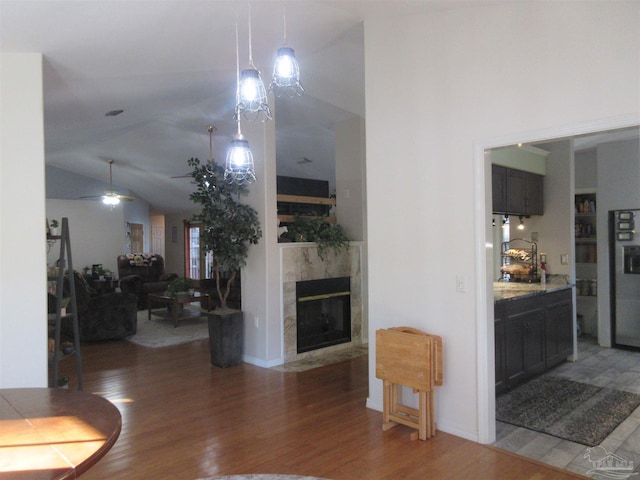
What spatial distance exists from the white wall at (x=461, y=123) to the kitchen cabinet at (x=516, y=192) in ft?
5.31

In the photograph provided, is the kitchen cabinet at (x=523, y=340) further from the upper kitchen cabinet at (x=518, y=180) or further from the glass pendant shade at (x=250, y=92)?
the glass pendant shade at (x=250, y=92)

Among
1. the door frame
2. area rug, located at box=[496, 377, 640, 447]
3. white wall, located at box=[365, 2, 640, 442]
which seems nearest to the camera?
white wall, located at box=[365, 2, 640, 442]

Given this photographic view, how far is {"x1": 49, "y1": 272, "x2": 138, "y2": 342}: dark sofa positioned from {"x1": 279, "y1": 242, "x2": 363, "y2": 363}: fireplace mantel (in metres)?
2.70

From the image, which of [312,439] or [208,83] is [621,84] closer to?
[312,439]

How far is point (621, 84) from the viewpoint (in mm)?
2441

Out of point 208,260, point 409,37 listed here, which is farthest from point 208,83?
point 208,260

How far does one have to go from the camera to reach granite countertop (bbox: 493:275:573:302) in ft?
13.2

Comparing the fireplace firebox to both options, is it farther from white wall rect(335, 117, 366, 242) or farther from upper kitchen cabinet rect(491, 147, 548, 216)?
upper kitchen cabinet rect(491, 147, 548, 216)

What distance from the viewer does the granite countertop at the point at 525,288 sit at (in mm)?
4031

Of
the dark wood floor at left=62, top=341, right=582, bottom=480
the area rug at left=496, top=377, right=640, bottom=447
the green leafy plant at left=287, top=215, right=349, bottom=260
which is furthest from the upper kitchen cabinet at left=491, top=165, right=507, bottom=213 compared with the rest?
the dark wood floor at left=62, top=341, right=582, bottom=480

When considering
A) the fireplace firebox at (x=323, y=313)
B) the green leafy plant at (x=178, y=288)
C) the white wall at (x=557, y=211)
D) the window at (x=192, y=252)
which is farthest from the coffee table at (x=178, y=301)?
the white wall at (x=557, y=211)

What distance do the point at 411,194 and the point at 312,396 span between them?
201cm

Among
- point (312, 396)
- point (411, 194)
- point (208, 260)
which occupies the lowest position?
point (312, 396)

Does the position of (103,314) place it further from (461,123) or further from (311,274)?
(461,123)
